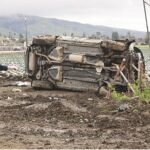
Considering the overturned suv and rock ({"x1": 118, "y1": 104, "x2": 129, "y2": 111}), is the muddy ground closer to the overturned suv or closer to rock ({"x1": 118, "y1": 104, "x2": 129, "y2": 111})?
rock ({"x1": 118, "y1": 104, "x2": 129, "y2": 111})

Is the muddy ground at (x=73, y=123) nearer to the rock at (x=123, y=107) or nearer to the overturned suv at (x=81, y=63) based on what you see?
the rock at (x=123, y=107)

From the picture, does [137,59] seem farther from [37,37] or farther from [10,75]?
[10,75]

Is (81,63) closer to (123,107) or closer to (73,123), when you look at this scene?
(123,107)

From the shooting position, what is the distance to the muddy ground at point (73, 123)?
35.1 feet

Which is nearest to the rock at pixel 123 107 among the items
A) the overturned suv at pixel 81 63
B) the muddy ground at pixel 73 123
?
the muddy ground at pixel 73 123

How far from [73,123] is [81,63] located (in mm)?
7388

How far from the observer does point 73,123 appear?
1315 cm

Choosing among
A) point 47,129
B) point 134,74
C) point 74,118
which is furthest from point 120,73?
point 47,129

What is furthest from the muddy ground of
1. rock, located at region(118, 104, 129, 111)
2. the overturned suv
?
the overturned suv

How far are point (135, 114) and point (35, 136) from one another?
9.53 ft

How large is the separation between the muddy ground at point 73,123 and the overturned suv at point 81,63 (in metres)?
2.20

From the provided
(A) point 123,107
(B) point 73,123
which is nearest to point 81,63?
(A) point 123,107

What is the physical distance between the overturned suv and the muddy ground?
2.20 metres

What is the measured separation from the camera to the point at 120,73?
19.2m
